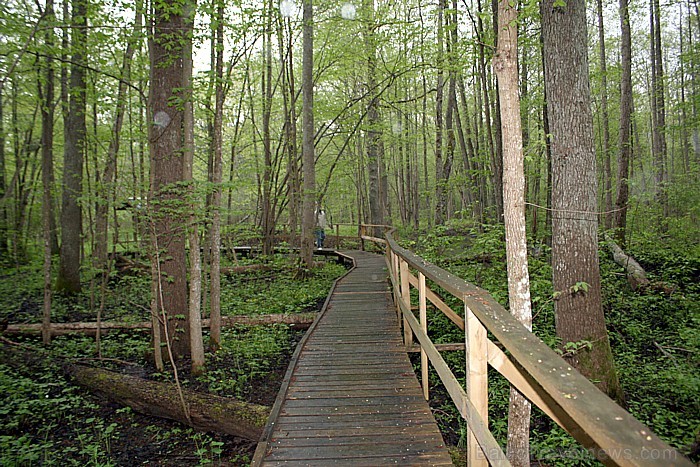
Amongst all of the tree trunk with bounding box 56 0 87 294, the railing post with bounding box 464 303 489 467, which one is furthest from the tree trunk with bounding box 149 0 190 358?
the tree trunk with bounding box 56 0 87 294

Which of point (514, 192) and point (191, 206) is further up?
point (191, 206)

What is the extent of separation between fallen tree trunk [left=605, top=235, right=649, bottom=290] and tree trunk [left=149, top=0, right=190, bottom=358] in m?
7.71

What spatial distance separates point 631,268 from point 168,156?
9638 mm

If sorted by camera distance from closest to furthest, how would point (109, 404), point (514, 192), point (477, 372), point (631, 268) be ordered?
point (477, 372) → point (514, 192) → point (109, 404) → point (631, 268)

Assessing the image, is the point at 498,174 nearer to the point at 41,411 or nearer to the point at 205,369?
the point at 205,369

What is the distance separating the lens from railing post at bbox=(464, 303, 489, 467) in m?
2.15

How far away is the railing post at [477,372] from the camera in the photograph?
84.7 inches

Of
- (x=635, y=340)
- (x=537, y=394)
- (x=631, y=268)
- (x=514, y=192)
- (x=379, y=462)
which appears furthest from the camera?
(x=631, y=268)

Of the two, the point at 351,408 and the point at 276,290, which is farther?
the point at 276,290

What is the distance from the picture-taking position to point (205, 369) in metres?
5.66

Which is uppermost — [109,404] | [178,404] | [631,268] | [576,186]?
[576,186]

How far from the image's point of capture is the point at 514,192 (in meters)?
3.01

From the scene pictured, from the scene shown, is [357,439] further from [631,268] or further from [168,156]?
[631,268]

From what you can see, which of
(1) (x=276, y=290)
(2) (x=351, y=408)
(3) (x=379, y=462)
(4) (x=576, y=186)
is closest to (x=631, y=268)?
(4) (x=576, y=186)
